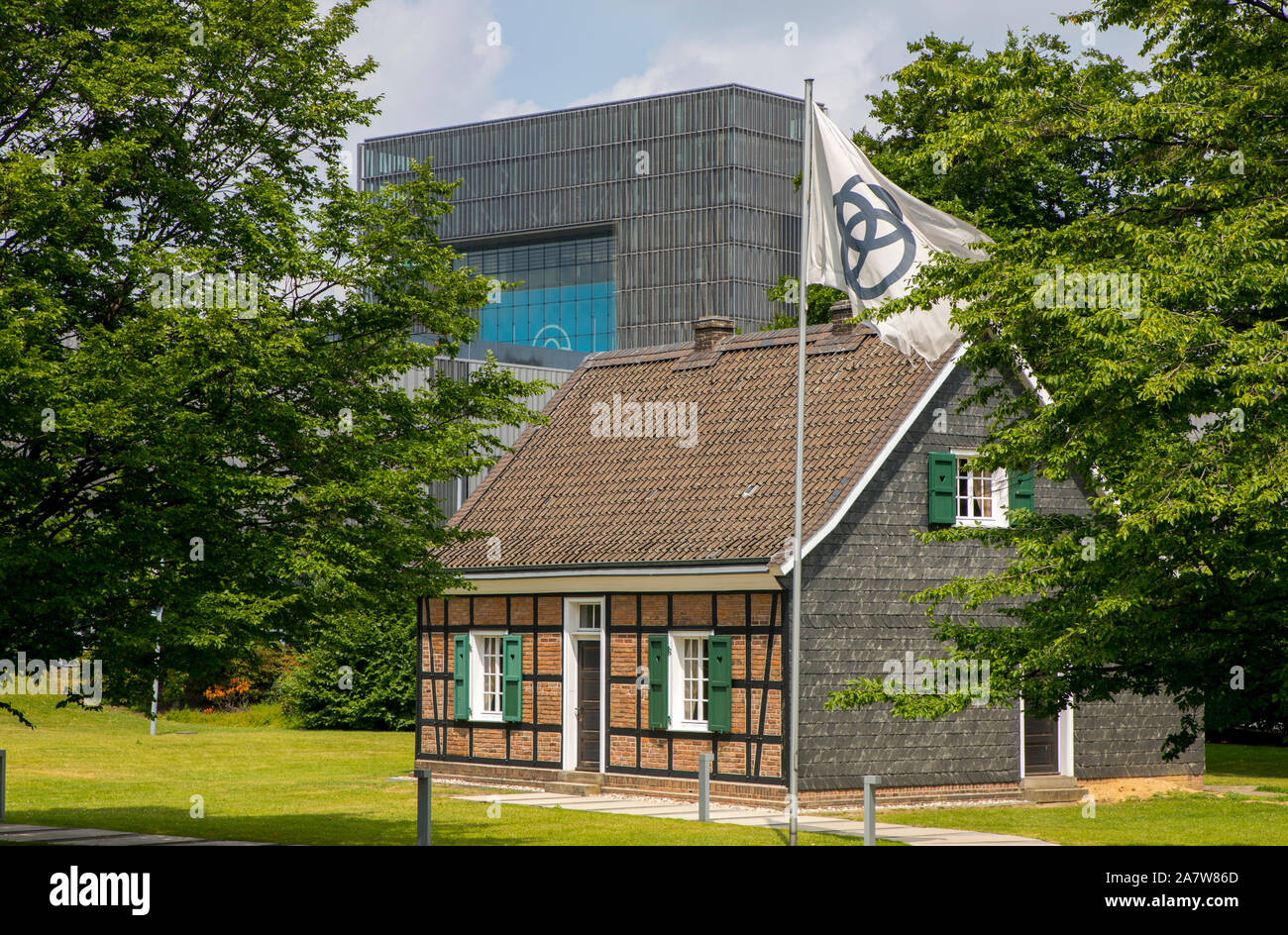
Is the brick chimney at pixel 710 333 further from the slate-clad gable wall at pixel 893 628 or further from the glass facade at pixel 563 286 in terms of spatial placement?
the glass facade at pixel 563 286

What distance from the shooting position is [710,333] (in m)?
28.2

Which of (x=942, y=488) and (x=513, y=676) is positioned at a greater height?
(x=942, y=488)

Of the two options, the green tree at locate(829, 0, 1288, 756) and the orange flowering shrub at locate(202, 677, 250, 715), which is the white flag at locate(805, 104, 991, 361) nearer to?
the green tree at locate(829, 0, 1288, 756)

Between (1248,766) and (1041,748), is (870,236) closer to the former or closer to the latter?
→ (1041,748)

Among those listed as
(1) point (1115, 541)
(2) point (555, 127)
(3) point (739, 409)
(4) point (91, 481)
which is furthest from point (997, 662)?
(2) point (555, 127)

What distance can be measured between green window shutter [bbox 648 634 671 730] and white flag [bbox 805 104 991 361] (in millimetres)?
7613

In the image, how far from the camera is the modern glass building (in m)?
83.1

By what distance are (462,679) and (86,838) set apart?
10087mm

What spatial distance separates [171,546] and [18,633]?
1557mm

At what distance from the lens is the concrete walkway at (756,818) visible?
59.4 ft

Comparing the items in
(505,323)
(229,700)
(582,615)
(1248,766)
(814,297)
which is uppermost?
(505,323)

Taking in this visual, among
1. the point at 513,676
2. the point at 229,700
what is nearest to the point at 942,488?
the point at 513,676

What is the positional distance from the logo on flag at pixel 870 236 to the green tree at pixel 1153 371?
562mm
